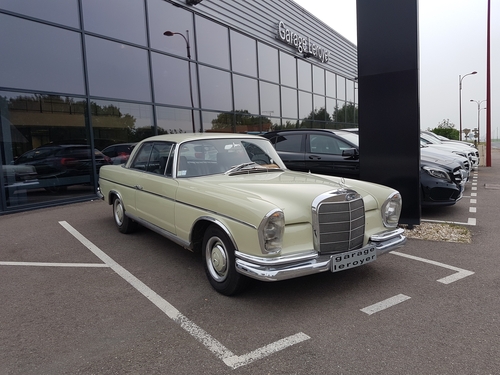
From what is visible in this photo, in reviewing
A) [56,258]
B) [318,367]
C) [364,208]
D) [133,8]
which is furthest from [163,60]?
[318,367]

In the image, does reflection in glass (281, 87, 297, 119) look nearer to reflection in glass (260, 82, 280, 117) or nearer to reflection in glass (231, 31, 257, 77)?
reflection in glass (260, 82, 280, 117)

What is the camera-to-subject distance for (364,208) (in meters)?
3.63

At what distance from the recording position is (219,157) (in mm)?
4484

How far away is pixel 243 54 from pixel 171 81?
4.07 metres

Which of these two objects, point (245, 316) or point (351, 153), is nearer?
point (245, 316)

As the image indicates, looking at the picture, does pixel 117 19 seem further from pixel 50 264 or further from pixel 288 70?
pixel 288 70

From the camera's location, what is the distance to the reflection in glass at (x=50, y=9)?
788 centimetres

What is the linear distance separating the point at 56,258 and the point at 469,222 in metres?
6.41

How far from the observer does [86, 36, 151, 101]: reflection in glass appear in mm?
9273

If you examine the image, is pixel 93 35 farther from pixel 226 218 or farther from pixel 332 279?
pixel 332 279

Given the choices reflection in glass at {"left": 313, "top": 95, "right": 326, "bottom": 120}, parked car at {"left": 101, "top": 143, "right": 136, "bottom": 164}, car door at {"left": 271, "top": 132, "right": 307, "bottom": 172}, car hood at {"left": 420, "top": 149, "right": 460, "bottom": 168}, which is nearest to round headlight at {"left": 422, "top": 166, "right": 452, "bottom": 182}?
car hood at {"left": 420, "top": 149, "right": 460, "bottom": 168}

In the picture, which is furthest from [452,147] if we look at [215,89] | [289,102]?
[215,89]

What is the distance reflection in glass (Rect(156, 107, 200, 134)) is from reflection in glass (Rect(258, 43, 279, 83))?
4606 millimetres

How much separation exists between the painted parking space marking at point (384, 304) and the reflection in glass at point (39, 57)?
27.4 feet
